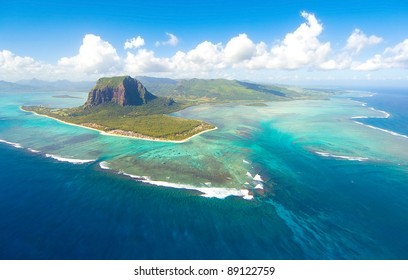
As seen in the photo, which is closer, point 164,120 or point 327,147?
point 327,147

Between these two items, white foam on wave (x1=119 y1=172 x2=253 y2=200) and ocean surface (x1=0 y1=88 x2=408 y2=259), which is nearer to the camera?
ocean surface (x1=0 y1=88 x2=408 y2=259)

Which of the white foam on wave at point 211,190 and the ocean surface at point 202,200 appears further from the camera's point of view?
the white foam on wave at point 211,190

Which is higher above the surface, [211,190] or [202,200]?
[211,190]

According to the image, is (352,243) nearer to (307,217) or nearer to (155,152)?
(307,217)

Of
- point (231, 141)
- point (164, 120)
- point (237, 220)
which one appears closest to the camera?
point (237, 220)

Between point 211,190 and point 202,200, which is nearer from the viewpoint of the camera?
point 202,200

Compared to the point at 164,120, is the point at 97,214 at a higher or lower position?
lower

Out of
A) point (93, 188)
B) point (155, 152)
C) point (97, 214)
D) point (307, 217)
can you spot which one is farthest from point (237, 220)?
point (155, 152)

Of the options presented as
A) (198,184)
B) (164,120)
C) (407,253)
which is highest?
(164,120)
